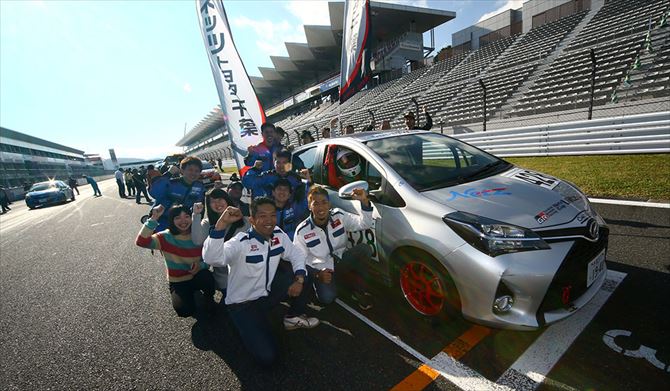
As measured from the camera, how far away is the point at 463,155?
323cm

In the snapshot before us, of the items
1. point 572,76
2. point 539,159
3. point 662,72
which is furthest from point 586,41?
point 539,159

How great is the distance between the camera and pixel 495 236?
79.3 inches

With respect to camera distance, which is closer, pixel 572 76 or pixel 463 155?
pixel 463 155

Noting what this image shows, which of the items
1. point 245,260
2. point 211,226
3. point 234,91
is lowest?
point 245,260

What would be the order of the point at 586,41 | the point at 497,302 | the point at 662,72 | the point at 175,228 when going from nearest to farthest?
1. the point at 497,302
2. the point at 175,228
3. the point at 662,72
4. the point at 586,41

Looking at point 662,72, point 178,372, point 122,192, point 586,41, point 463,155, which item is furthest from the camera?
point 122,192

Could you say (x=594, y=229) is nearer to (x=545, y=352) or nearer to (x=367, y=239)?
(x=545, y=352)

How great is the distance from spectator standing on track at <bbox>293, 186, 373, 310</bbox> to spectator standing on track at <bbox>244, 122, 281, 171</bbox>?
2.23 meters

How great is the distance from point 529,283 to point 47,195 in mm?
21048

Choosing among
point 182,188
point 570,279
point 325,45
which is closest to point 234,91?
point 182,188

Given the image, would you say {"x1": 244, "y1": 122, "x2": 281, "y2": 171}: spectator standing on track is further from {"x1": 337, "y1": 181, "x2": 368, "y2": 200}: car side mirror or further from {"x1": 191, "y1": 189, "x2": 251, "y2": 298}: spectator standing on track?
{"x1": 337, "y1": 181, "x2": 368, "y2": 200}: car side mirror

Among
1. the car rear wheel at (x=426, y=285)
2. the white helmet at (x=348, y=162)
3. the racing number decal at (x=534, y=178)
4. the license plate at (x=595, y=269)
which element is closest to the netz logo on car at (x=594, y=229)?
the license plate at (x=595, y=269)

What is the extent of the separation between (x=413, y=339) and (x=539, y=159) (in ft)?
27.6

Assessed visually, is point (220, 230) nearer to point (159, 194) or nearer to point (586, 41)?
point (159, 194)
